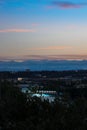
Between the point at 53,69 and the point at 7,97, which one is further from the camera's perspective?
the point at 53,69

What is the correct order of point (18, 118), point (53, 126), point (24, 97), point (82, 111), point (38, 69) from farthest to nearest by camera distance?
1. point (38, 69)
2. point (24, 97)
3. point (18, 118)
4. point (82, 111)
5. point (53, 126)

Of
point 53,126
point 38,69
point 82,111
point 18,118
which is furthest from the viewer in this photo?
point 38,69

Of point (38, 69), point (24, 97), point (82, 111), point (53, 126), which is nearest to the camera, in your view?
point (53, 126)

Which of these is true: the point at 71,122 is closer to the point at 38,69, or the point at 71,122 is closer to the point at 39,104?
the point at 39,104

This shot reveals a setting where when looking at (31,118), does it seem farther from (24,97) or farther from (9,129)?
(24,97)

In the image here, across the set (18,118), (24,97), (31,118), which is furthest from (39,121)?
(24,97)

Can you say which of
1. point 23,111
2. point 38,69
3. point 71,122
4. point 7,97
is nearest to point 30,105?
point 23,111
